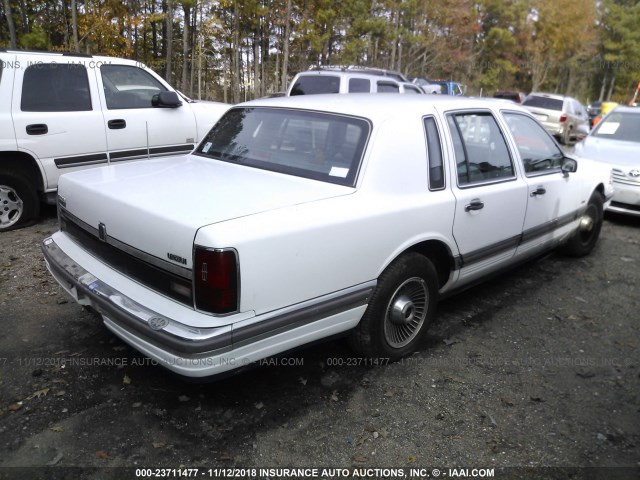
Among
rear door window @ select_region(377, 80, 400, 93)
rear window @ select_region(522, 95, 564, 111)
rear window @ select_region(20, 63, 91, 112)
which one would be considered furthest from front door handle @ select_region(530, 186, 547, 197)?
rear window @ select_region(522, 95, 564, 111)

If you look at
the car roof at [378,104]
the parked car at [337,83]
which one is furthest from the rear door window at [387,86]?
the car roof at [378,104]

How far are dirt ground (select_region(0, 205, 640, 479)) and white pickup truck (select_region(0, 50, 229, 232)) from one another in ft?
6.09

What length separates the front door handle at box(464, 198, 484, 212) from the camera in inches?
140

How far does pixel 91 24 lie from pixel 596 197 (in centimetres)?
1378

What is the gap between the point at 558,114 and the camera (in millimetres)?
15977

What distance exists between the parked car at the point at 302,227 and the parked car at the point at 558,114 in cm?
1305

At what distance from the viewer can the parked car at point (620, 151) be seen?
23.5 feet

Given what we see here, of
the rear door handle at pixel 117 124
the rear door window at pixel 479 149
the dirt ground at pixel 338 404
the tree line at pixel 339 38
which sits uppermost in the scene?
the tree line at pixel 339 38

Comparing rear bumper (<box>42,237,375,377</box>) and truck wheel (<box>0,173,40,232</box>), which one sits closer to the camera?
rear bumper (<box>42,237,375,377</box>)

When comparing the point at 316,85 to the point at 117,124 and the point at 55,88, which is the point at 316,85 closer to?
the point at 117,124

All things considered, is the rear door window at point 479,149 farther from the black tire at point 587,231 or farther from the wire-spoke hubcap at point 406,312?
the black tire at point 587,231

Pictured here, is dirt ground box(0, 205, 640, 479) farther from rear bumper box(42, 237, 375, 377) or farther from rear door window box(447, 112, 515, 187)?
rear door window box(447, 112, 515, 187)

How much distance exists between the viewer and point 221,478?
244 cm

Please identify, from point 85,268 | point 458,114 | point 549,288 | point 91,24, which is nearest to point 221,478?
point 85,268
